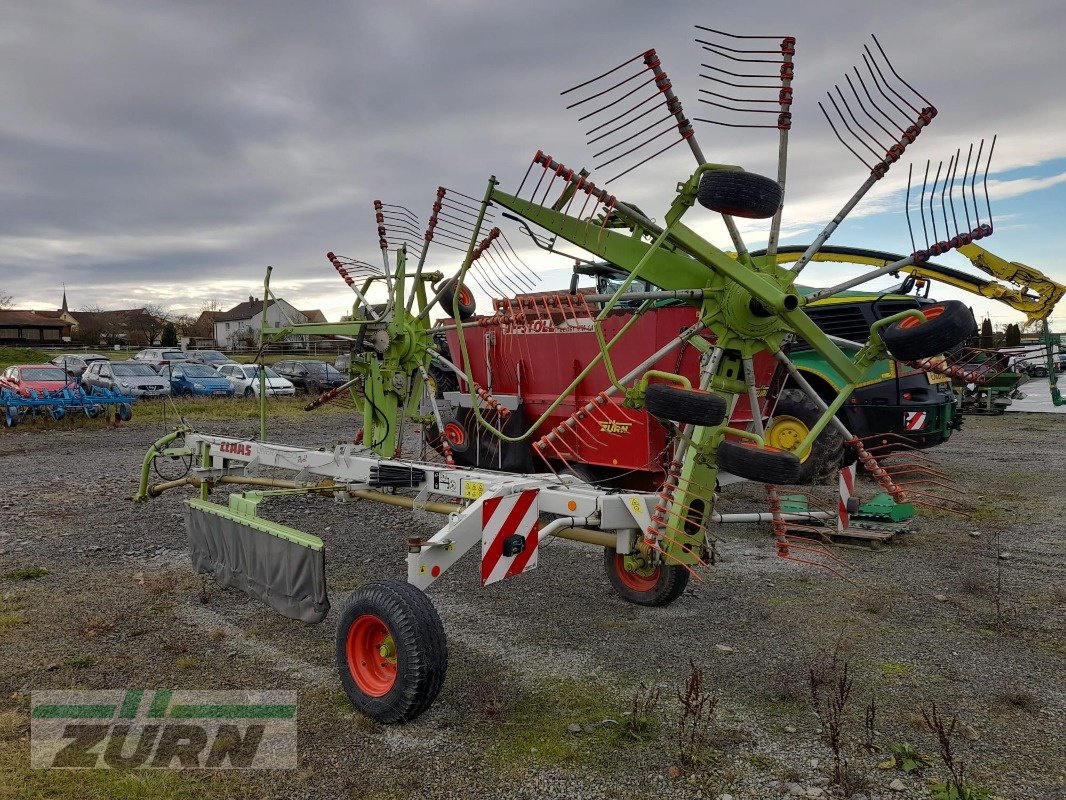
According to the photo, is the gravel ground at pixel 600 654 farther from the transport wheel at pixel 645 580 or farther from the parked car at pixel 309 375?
the parked car at pixel 309 375

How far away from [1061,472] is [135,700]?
39.4 ft

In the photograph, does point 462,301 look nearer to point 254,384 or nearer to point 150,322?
point 254,384

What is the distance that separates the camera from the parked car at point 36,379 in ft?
61.3

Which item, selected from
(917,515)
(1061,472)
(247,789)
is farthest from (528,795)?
(1061,472)

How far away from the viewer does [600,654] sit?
4793mm

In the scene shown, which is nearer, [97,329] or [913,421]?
[913,421]

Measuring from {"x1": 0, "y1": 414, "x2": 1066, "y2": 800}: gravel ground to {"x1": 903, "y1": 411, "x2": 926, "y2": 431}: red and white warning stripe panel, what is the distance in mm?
1729

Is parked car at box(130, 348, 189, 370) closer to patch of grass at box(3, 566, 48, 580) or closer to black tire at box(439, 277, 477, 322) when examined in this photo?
patch of grass at box(3, 566, 48, 580)

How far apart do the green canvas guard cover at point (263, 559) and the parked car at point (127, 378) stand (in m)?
17.4

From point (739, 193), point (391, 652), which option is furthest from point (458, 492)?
point (739, 193)

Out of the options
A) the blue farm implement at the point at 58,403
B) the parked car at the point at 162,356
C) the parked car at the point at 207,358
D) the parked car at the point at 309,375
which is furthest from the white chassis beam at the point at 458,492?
the parked car at the point at 207,358

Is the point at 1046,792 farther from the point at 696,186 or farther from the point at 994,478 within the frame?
the point at 994,478

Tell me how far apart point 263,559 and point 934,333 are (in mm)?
3887

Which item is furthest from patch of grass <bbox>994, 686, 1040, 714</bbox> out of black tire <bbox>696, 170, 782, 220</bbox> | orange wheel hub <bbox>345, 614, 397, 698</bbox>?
orange wheel hub <bbox>345, 614, 397, 698</bbox>
